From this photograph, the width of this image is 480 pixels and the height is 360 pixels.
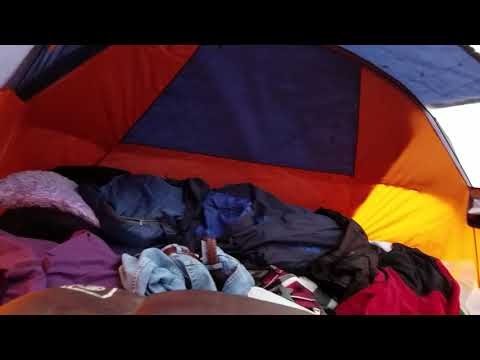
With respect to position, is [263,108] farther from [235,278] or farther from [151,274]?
[151,274]

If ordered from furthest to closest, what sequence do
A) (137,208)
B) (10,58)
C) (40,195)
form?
(137,208) < (40,195) < (10,58)

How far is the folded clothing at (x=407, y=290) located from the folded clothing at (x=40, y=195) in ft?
2.68

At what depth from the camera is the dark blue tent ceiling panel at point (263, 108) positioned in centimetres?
176

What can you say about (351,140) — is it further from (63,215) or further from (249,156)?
(63,215)

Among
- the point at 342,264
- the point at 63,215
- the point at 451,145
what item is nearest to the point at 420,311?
the point at 342,264

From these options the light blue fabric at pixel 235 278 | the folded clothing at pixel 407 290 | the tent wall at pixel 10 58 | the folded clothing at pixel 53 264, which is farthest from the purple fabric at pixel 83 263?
the folded clothing at pixel 407 290

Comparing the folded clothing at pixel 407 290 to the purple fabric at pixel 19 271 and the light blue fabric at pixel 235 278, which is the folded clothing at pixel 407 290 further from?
the purple fabric at pixel 19 271

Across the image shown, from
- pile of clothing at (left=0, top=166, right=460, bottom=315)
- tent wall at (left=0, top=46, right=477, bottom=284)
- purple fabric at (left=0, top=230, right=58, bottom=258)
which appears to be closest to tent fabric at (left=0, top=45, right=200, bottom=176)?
tent wall at (left=0, top=46, right=477, bottom=284)

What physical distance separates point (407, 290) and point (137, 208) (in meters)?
0.88

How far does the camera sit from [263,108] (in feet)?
6.14

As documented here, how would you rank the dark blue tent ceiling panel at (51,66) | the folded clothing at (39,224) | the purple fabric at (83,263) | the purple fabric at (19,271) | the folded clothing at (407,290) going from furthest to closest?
the dark blue tent ceiling panel at (51,66) < the folded clothing at (39,224) < the folded clothing at (407,290) < the purple fabric at (83,263) < the purple fabric at (19,271)

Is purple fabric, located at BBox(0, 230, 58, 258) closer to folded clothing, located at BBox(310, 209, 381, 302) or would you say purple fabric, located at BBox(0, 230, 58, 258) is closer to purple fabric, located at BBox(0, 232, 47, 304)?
purple fabric, located at BBox(0, 232, 47, 304)

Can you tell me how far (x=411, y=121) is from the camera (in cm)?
169

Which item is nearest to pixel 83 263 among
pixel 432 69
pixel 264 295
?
pixel 264 295
